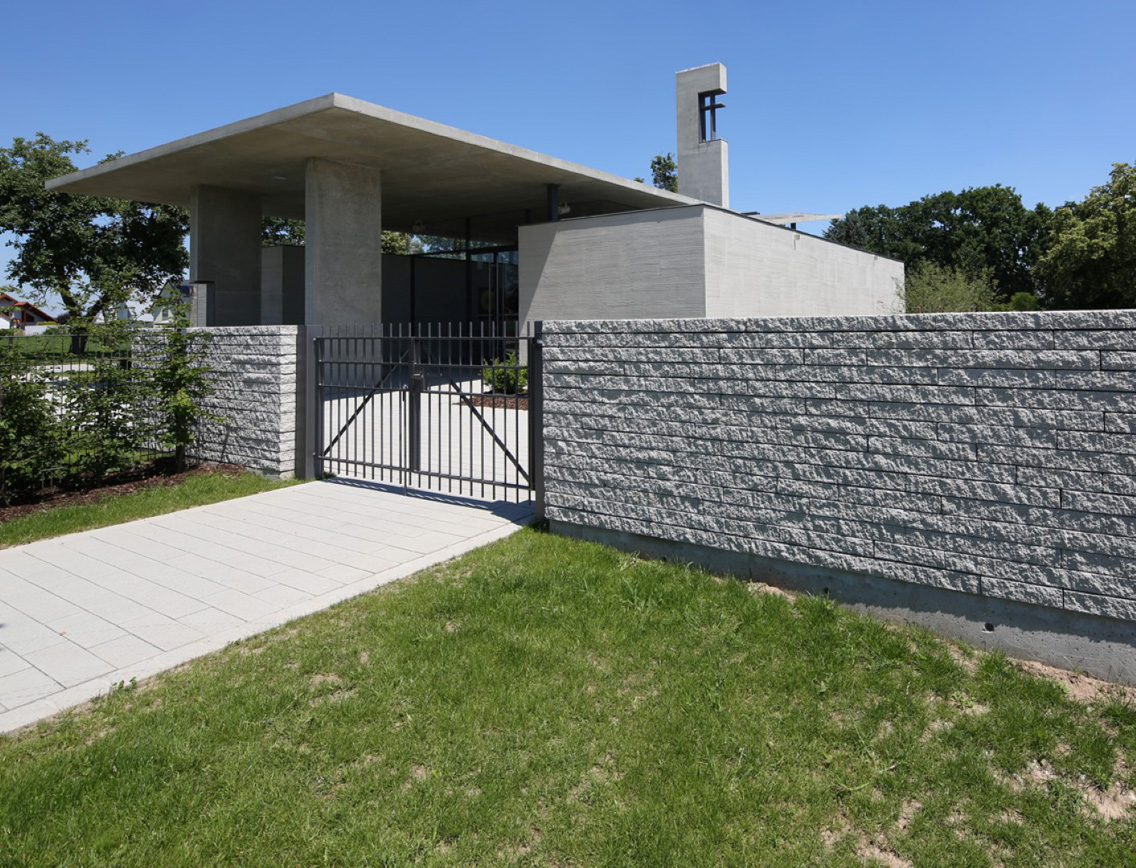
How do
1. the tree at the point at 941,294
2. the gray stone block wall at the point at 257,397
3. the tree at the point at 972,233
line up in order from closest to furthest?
the gray stone block wall at the point at 257,397
the tree at the point at 941,294
the tree at the point at 972,233

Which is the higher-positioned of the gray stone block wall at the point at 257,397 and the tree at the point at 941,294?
the tree at the point at 941,294

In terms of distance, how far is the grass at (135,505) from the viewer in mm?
7562

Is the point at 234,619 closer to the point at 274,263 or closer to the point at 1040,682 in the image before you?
the point at 1040,682

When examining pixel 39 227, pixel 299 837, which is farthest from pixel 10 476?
pixel 39 227

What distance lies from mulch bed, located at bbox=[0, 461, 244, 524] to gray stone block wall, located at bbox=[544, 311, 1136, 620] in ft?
18.5

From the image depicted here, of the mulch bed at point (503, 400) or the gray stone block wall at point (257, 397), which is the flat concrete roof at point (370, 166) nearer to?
the mulch bed at point (503, 400)

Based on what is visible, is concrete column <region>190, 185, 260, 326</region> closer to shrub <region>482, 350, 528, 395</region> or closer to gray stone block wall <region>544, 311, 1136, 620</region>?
shrub <region>482, 350, 528, 395</region>

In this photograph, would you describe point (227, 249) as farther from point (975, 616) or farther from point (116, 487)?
point (975, 616)

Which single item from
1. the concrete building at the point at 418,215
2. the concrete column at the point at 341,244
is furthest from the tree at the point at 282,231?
the concrete column at the point at 341,244

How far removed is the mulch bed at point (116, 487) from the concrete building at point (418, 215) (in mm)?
6360

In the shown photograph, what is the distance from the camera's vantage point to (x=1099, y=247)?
1382 inches

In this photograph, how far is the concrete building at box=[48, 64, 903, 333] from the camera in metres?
15.6

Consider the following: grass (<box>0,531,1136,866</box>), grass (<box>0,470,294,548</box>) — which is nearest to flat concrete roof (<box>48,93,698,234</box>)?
grass (<box>0,470,294,548</box>)

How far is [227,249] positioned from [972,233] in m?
57.0
